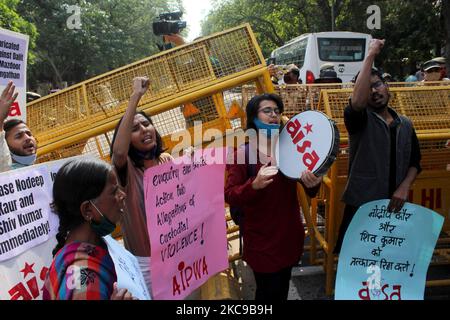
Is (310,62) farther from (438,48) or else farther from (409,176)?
(409,176)

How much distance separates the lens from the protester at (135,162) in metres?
2.35

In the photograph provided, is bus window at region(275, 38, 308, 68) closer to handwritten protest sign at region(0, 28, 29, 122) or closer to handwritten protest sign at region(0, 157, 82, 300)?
handwritten protest sign at region(0, 28, 29, 122)

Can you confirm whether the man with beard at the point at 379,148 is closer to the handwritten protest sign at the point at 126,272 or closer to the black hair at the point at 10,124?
the handwritten protest sign at the point at 126,272

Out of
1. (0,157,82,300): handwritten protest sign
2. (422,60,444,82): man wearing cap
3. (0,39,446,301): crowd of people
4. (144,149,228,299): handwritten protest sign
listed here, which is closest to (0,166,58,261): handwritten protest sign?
(0,157,82,300): handwritten protest sign

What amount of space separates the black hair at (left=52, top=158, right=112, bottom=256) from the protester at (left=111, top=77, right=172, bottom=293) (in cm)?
62

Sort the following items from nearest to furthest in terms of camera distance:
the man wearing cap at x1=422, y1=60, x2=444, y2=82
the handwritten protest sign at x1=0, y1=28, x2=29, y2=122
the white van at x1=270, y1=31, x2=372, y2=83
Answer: the handwritten protest sign at x1=0, y1=28, x2=29, y2=122, the man wearing cap at x1=422, y1=60, x2=444, y2=82, the white van at x1=270, y1=31, x2=372, y2=83

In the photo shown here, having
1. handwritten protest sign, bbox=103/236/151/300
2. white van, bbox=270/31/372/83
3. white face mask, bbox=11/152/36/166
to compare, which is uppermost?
white van, bbox=270/31/372/83

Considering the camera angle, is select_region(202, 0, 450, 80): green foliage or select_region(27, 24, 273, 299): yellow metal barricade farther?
select_region(202, 0, 450, 80): green foliage

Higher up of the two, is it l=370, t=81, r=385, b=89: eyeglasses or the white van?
the white van

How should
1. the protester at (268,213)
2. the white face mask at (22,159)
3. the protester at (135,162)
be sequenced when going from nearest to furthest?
the protester at (135,162) → the protester at (268,213) → the white face mask at (22,159)

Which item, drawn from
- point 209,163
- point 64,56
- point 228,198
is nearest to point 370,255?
point 228,198

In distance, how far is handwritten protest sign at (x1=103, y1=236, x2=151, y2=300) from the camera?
1.62 m

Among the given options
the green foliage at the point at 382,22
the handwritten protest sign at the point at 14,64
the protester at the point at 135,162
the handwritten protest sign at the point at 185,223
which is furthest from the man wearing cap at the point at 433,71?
the green foliage at the point at 382,22

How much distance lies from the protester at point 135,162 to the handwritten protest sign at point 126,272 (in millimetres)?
470
